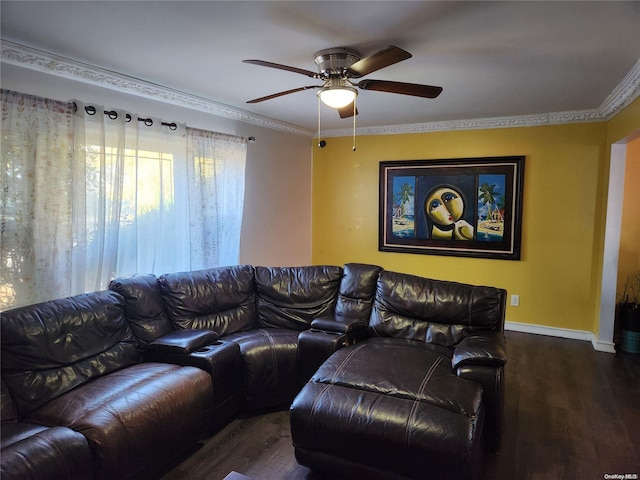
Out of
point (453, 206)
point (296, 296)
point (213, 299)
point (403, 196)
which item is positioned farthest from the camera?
point (403, 196)

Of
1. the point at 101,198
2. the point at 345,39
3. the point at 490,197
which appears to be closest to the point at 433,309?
the point at 345,39

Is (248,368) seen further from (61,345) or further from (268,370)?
(61,345)

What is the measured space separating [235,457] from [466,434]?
1.37 metres

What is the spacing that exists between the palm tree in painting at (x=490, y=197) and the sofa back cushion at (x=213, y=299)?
9.17ft

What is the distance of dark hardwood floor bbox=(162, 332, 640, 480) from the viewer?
2.26 meters

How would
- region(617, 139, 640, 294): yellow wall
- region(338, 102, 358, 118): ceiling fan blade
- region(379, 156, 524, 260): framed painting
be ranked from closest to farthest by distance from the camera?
region(338, 102, 358, 118): ceiling fan blade < region(617, 139, 640, 294): yellow wall < region(379, 156, 524, 260): framed painting

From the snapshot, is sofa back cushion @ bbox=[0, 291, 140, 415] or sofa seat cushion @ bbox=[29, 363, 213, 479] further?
sofa back cushion @ bbox=[0, 291, 140, 415]

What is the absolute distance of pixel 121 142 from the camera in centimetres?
306

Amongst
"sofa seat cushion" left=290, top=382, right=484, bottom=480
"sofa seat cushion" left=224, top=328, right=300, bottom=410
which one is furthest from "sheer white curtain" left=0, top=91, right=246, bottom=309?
"sofa seat cushion" left=290, top=382, right=484, bottom=480

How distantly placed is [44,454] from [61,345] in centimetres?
79

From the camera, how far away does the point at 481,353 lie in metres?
2.33

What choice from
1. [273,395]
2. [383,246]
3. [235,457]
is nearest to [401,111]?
[383,246]

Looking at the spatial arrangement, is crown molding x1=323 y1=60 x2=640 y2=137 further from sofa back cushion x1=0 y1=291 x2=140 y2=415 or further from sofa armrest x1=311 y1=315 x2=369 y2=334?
sofa back cushion x1=0 y1=291 x2=140 y2=415

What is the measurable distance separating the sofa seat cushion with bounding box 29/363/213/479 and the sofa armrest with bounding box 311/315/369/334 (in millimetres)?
927
